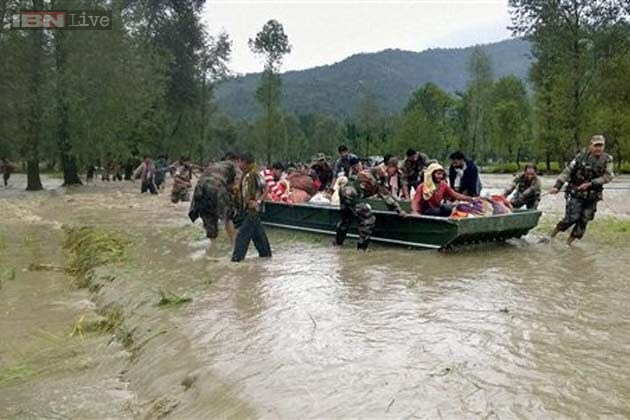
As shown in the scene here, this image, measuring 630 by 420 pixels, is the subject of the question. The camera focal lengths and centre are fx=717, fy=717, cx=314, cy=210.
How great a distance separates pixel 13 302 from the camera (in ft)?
30.4

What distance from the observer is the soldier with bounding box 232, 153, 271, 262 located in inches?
422

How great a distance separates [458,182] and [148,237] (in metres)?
6.41

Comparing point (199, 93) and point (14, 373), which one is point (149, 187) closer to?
point (199, 93)

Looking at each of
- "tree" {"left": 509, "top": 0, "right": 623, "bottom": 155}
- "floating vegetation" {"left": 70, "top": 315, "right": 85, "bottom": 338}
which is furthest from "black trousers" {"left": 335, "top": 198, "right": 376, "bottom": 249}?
"tree" {"left": 509, "top": 0, "right": 623, "bottom": 155}

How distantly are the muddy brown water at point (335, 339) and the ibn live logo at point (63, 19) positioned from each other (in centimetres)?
2127

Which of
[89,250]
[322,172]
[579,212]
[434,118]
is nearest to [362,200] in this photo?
[579,212]

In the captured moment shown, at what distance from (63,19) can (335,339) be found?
29194 millimetres

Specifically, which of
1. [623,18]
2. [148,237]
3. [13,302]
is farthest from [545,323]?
[623,18]

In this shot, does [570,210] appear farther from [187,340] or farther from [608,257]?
[187,340]

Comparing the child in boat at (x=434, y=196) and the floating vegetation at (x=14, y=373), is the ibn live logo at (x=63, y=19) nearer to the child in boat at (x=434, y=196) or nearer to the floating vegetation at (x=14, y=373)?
the child in boat at (x=434, y=196)

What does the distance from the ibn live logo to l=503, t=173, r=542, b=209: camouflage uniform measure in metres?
23.2

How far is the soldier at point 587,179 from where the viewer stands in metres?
11.2

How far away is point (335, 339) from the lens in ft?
20.7

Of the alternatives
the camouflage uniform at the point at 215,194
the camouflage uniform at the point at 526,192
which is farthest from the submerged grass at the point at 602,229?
the camouflage uniform at the point at 215,194
